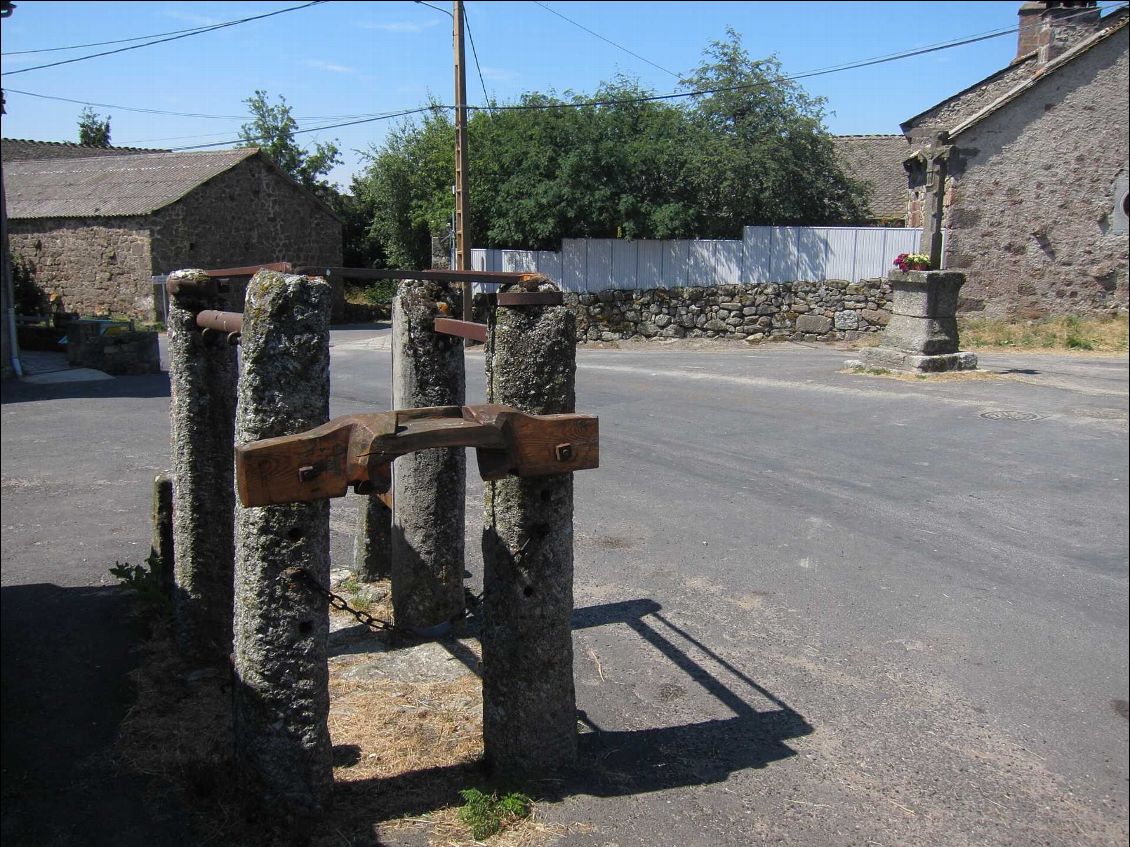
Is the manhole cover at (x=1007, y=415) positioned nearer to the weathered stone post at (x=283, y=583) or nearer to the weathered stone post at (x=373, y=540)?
the weathered stone post at (x=373, y=540)

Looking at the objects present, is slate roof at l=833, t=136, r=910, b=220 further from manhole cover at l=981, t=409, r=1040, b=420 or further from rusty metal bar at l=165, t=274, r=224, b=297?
rusty metal bar at l=165, t=274, r=224, b=297

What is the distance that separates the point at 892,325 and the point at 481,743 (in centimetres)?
1181

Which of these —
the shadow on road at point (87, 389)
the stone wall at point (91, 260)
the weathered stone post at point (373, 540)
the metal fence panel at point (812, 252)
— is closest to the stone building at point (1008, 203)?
the metal fence panel at point (812, 252)

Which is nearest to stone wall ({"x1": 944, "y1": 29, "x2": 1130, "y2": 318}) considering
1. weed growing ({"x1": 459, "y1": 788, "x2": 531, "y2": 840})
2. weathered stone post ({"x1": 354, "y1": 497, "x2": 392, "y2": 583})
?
weathered stone post ({"x1": 354, "y1": 497, "x2": 392, "y2": 583})

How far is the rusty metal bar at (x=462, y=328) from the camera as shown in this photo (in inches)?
169

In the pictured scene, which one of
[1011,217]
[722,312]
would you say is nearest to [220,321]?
[1011,217]

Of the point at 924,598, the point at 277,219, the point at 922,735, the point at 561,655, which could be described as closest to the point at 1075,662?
the point at 922,735

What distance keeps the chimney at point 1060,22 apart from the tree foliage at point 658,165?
17460mm

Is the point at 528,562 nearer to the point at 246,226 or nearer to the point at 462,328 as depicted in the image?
the point at 462,328

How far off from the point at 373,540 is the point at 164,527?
1300 mm

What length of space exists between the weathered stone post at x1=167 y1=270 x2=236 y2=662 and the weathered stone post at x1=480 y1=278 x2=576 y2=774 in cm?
175

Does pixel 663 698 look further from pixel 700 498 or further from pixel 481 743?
pixel 700 498

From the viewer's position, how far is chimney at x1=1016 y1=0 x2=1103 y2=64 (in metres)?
1.82

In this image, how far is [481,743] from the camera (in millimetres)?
4211
